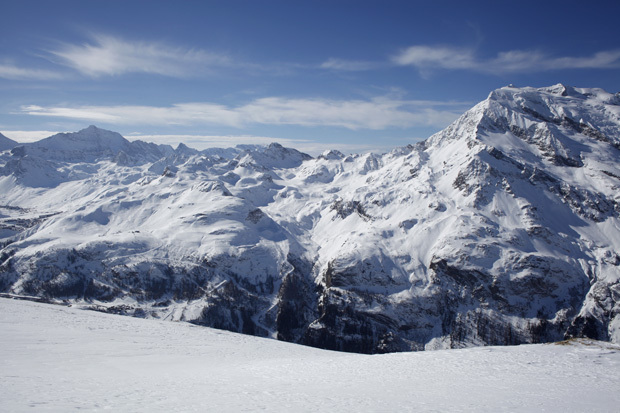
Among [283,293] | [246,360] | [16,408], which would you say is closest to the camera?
[16,408]

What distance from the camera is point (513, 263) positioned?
182m

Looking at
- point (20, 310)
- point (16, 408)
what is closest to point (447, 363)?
point (16, 408)

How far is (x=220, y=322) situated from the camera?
177 metres

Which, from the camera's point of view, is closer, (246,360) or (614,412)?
(614,412)

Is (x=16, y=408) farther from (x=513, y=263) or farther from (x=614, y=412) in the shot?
(x=513, y=263)

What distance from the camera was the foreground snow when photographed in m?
21.1

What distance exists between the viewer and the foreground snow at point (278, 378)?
21.1 meters

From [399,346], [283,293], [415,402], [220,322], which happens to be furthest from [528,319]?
[415,402]

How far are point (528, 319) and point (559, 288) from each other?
82.3ft

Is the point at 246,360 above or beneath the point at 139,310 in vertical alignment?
above

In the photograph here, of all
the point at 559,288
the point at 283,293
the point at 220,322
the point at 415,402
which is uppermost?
the point at 415,402

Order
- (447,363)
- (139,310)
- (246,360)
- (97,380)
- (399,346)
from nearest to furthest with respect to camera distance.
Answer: (97,380) → (447,363) → (246,360) → (399,346) → (139,310)

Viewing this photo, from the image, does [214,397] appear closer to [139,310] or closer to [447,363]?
[447,363]

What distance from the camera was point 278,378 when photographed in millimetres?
30391
